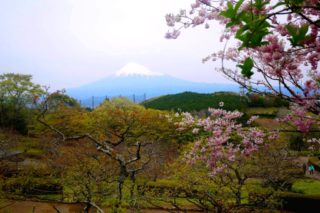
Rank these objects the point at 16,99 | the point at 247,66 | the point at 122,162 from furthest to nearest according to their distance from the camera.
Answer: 1. the point at 16,99
2. the point at 122,162
3. the point at 247,66

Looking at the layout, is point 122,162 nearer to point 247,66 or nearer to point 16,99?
point 247,66

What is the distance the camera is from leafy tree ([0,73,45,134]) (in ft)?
104

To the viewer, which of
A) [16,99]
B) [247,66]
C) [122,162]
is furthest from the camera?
[16,99]

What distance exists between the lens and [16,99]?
32.0 m

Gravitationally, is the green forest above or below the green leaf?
below

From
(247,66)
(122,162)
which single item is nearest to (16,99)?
(122,162)

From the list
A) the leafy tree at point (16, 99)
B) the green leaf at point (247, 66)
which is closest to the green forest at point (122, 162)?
the leafy tree at point (16, 99)

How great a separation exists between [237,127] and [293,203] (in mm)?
13625

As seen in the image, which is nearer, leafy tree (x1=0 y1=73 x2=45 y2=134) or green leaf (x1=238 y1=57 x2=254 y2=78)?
green leaf (x1=238 y1=57 x2=254 y2=78)

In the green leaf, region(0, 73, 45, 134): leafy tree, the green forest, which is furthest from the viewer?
region(0, 73, 45, 134): leafy tree

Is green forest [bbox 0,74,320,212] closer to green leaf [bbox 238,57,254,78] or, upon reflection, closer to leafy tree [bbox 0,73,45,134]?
leafy tree [bbox 0,73,45,134]

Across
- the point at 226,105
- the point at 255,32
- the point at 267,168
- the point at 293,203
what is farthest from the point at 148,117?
the point at 255,32

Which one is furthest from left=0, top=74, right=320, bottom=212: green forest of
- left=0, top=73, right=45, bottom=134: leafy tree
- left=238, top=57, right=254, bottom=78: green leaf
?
left=238, top=57, right=254, bottom=78: green leaf

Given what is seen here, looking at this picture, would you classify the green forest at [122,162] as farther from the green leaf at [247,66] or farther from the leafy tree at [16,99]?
the green leaf at [247,66]
